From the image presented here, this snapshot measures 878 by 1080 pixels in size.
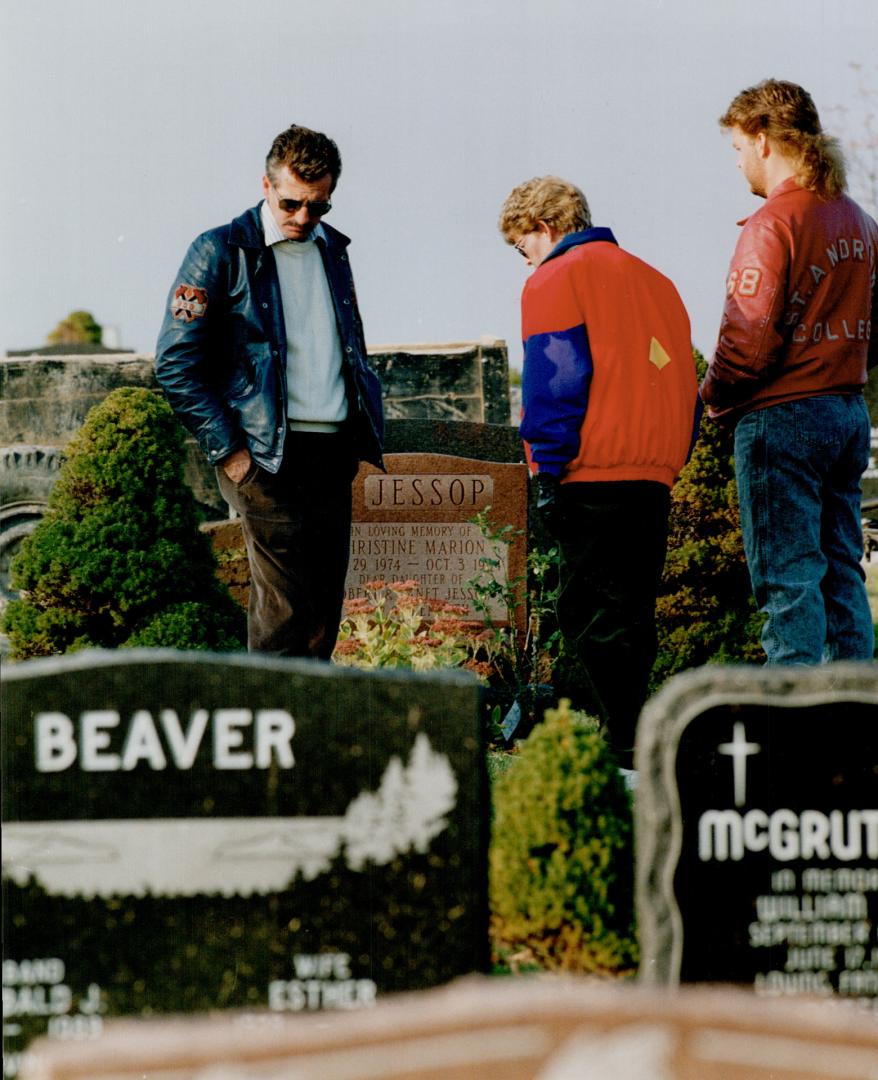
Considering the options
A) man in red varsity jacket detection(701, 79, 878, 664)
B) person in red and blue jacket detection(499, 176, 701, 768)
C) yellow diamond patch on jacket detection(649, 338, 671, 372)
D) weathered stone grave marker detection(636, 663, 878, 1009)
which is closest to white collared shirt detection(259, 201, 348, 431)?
person in red and blue jacket detection(499, 176, 701, 768)

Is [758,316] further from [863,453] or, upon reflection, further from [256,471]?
[256,471]

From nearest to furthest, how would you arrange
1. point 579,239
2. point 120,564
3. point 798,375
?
point 798,375
point 579,239
point 120,564

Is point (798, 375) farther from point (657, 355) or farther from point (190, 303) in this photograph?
point (190, 303)

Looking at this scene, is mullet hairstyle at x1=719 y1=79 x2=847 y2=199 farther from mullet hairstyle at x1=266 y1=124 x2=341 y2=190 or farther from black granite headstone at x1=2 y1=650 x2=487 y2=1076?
black granite headstone at x1=2 y1=650 x2=487 y2=1076

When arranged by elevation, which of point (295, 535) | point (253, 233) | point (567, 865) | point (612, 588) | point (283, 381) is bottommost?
point (567, 865)

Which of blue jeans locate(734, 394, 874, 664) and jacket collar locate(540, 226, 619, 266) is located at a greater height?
jacket collar locate(540, 226, 619, 266)

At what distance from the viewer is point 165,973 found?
281 cm

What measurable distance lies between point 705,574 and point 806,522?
2.22 m

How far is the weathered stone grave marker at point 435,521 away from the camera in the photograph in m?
7.06

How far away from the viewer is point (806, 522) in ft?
13.4

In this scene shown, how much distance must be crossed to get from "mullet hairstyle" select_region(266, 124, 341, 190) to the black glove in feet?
3.52

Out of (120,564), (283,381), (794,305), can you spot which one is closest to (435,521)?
(120,564)

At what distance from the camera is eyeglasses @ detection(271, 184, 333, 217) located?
4059 millimetres

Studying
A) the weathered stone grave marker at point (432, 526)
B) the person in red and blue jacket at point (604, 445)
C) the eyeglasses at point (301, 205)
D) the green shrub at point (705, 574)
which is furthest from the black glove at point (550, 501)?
the weathered stone grave marker at point (432, 526)
